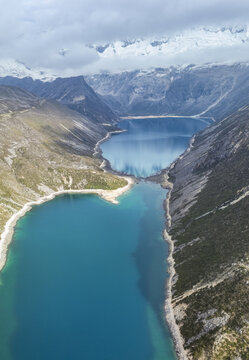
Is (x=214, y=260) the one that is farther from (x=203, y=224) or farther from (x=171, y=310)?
(x=203, y=224)

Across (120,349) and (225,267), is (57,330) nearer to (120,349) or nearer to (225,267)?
(120,349)

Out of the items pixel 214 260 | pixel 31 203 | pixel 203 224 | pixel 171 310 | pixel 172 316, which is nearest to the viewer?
pixel 172 316

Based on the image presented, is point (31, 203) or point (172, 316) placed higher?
point (31, 203)

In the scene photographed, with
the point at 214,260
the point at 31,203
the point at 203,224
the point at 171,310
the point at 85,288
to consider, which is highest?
the point at 31,203

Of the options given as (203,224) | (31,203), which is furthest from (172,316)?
(31,203)

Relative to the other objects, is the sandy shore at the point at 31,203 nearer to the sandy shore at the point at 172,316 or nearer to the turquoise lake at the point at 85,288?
the turquoise lake at the point at 85,288

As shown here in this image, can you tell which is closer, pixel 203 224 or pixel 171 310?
Answer: pixel 171 310

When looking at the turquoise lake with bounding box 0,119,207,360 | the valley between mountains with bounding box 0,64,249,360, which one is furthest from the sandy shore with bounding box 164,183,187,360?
the turquoise lake with bounding box 0,119,207,360
